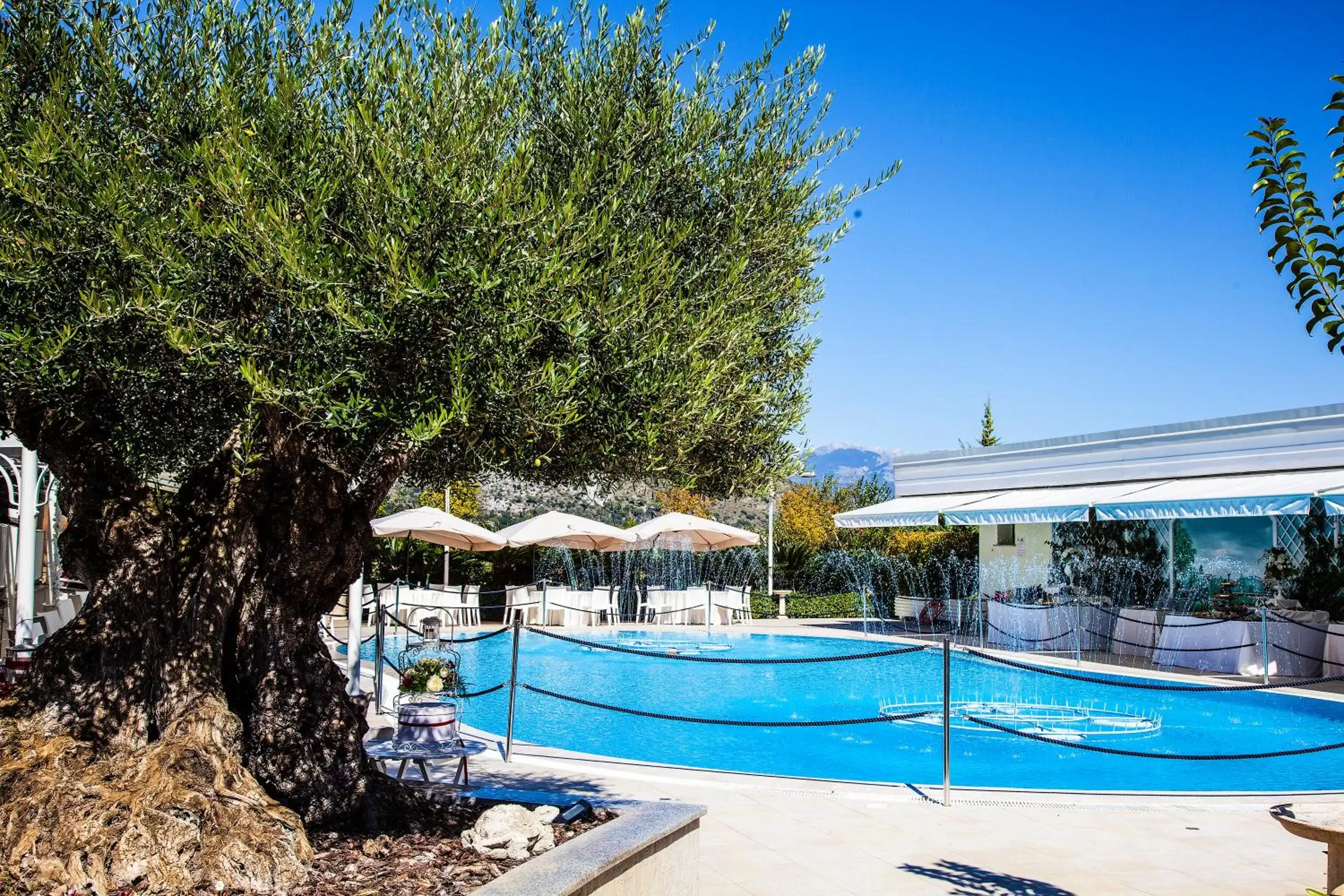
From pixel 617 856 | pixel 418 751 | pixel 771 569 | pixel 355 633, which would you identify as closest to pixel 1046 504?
pixel 771 569

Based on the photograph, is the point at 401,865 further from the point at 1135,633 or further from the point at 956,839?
the point at 1135,633

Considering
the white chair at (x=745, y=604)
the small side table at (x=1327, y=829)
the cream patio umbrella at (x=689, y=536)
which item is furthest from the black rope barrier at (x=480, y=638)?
the white chair at (x=745, y=604)

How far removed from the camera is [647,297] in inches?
199

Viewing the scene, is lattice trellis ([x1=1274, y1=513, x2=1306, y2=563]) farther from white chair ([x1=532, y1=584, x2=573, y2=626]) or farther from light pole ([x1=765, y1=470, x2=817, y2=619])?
white chair ([x1=532, y1=584, x2=573, y2=626])

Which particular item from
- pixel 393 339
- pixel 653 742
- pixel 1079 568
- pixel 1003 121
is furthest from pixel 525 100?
pixel 1079 568

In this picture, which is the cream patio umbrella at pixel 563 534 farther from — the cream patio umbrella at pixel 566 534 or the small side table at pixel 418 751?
the small side table at pixel 418 751

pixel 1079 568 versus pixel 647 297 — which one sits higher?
pixel 647 297

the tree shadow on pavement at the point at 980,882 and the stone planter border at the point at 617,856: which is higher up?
the stone planter border at the point at 617,856

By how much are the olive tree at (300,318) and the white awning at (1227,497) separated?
44.1ft

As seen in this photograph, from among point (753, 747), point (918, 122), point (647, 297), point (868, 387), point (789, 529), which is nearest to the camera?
point (647, 297)

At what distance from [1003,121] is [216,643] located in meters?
14.5

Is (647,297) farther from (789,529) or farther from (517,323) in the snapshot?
(789,529)

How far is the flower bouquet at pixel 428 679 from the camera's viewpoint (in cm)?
1076

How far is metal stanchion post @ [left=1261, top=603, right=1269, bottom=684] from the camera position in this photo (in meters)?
15.5
